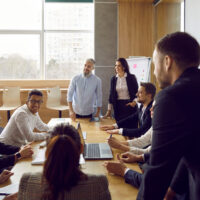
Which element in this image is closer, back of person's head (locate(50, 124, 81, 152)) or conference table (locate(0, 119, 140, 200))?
back of person's head (locate(50, 124, 81, 152))

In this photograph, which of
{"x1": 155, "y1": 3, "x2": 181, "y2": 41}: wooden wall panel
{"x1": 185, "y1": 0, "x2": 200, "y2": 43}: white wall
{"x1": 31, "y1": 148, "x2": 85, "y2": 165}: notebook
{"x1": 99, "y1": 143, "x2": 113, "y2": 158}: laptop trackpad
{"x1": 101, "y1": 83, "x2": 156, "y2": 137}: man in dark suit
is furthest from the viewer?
{"x1": 155, "y1": 3, "x2": 181, "y2": 41}: wooden wall panel

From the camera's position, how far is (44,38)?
6.73 meters

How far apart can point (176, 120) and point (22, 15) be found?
6.66m

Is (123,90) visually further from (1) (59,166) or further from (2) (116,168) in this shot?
(1) (59,166)

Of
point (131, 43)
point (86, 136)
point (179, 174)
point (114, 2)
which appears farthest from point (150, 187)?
point (114, 2)

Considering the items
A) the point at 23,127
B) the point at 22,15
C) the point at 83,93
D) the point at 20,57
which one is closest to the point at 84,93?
the point at 83,93

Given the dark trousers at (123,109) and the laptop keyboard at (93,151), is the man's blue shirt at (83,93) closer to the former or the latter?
the dark trousers at (123,109)

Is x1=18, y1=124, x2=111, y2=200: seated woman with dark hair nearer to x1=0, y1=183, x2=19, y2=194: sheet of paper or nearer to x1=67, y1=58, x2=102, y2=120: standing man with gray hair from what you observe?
x1=0, y1=183, x2=19, y2=194: sheet of paper

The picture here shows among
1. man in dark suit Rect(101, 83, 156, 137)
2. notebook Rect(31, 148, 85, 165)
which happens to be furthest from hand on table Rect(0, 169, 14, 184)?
man in dark suit Rect(101, 83, 156, 137)

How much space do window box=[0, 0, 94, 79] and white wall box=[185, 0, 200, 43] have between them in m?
3.44

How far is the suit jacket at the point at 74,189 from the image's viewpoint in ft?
3.48

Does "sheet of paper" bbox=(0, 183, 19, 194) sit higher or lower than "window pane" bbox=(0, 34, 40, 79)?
lower

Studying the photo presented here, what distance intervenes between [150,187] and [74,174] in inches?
12.2

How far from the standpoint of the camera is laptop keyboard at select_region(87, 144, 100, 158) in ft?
6.19
